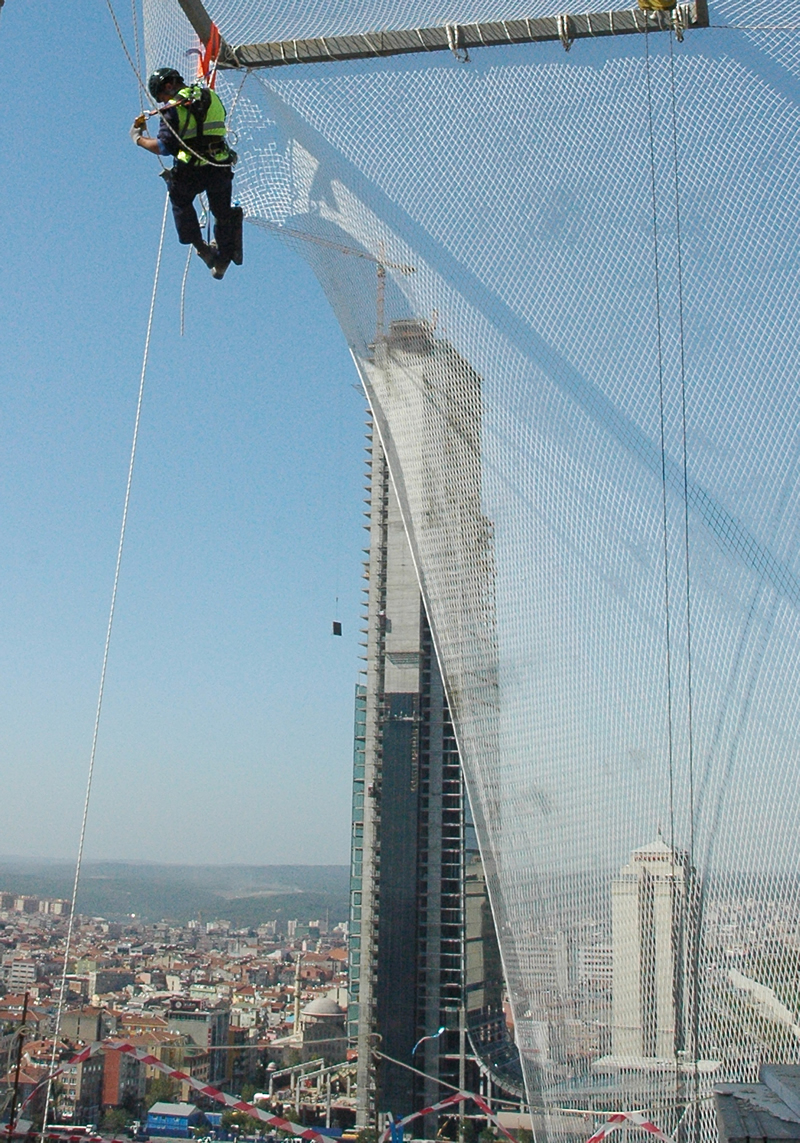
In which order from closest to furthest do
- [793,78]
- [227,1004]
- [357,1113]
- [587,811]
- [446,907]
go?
[587,811] → [793,78] → [357,1113] → [446,907] → [227,1004]

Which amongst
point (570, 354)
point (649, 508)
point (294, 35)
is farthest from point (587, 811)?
point (294, 35)

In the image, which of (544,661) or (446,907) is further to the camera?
(446,907)

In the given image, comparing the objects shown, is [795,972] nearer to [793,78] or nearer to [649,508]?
[649,508]

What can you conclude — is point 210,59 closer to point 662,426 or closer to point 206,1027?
point 662,426

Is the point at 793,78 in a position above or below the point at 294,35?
below

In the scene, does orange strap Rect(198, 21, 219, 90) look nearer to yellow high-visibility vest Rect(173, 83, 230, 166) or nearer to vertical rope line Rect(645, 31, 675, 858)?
yellow high-visibility vest Rect(173, 83, 230, 166)

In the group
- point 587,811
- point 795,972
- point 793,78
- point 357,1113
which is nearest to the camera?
point 795,972
